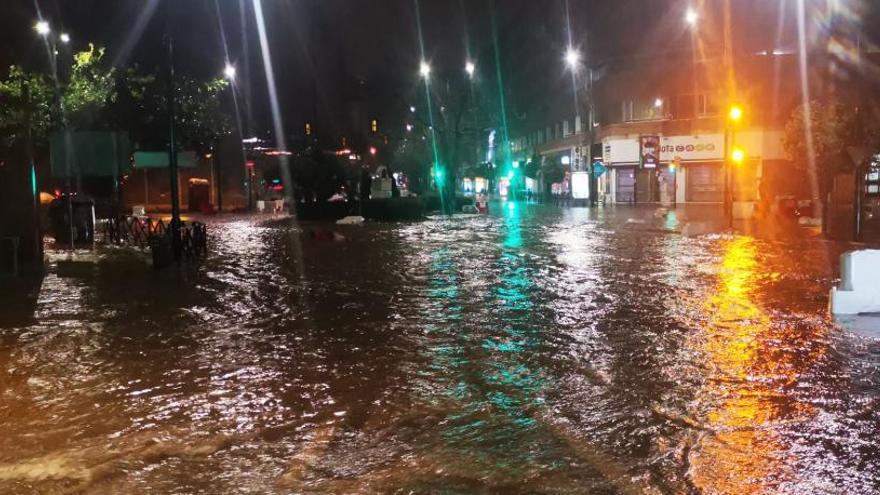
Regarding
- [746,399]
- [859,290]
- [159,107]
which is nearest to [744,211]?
[859,290]

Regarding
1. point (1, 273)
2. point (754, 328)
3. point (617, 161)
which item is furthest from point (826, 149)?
point (617, 161)

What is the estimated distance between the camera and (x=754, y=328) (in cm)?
903

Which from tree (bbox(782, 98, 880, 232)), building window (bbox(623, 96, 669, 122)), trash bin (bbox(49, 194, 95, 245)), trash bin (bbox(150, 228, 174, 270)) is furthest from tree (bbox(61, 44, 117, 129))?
building window (bbox(623, 96, 669, 122))

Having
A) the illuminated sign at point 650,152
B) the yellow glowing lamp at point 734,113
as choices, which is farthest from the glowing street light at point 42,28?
the illuminated sign at point 650,152

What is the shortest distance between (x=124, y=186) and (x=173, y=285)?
3796 cm

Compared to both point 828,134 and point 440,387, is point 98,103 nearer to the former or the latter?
point 440,387

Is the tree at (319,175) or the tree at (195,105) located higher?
the tree at (195,105)

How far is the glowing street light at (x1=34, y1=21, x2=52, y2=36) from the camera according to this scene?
15.7 metres

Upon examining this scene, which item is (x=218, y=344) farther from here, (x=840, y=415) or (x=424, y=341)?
(x=840, y=415)

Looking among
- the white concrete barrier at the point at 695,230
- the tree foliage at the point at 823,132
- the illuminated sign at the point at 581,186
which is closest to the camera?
the tree foliage at the point at 823,132

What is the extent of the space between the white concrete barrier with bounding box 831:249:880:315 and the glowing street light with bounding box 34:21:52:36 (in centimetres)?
1573

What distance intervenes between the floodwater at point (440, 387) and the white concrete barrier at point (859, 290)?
36 centimetres

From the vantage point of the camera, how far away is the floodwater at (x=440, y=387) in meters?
4.67

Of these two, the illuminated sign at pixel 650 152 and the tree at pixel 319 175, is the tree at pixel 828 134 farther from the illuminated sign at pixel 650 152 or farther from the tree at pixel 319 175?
the illuminated sign at pixel 650 152
